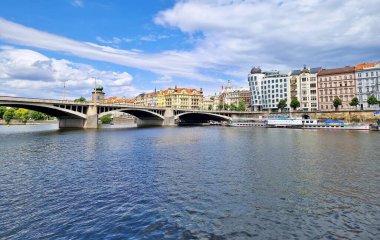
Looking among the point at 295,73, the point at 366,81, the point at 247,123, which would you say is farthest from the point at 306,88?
the point at 247,123

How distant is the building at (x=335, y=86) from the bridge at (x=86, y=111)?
3595 centimetres

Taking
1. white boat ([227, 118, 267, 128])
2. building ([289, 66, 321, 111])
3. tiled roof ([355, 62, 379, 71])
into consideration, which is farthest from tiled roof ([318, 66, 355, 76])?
white boat ([227, 118, 267, 128])

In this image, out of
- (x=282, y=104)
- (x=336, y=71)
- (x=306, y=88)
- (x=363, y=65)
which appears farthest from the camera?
(x=306, y=88)

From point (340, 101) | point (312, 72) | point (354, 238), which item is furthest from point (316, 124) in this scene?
point (354, 238)

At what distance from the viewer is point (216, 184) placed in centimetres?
2102

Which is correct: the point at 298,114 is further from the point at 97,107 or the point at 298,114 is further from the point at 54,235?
the point at 54,235

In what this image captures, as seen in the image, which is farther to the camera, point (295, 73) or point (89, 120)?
point (295, 73)

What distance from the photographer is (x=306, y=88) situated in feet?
484

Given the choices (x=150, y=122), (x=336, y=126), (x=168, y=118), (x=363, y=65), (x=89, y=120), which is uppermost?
(x=363, y=65)

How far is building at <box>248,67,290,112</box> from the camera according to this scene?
15688 centimetres

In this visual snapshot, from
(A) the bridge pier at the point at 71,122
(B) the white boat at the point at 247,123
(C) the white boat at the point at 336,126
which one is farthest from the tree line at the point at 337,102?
(A) the bridge pier at the point at 71,122

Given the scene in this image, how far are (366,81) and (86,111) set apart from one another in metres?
113

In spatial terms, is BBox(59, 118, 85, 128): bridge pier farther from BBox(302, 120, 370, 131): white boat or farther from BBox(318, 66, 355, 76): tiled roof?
BBox(318, 66, 355, 76): tiled roof

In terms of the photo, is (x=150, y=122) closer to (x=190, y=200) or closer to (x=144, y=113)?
(x=144, y=113)
